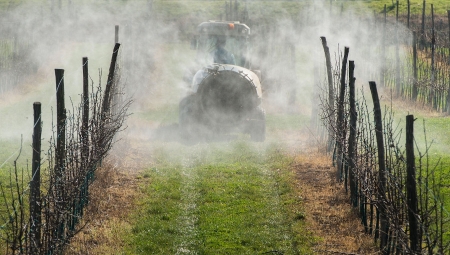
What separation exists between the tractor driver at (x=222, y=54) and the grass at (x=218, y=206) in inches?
244

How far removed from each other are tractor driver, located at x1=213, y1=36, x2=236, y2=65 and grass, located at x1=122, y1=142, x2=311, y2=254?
6201mm

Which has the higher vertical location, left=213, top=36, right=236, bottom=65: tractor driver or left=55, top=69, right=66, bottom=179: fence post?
left=213, top=36, right=236, bottom=65: tractor driver

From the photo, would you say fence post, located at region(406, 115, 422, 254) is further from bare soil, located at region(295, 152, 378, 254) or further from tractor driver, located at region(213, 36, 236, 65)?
tractor driver, located at region(213, 36, 236, 65)

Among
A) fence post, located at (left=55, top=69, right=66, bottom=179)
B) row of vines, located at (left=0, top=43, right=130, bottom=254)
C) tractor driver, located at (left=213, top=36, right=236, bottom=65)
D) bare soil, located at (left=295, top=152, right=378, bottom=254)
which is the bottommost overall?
bare soil, located at (left=295, top=152, right=378, bottom=254)

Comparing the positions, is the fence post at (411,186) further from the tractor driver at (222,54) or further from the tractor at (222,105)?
the tractor driver at (222,54)

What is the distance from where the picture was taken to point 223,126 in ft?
86.7

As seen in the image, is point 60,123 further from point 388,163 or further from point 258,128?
point 258,128

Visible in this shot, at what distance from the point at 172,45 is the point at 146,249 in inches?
1425

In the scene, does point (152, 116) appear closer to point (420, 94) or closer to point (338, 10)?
point (420, 94)

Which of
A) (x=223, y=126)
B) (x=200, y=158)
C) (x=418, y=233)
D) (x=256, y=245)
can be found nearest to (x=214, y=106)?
(x=223, y=126)

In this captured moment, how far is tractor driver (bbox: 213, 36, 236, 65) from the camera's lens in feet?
94.4

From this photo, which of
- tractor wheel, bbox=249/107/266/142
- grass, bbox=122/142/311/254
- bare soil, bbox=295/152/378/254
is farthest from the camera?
tractor wheel, bbox=249/107/266/142

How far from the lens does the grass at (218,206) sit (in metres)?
14.6

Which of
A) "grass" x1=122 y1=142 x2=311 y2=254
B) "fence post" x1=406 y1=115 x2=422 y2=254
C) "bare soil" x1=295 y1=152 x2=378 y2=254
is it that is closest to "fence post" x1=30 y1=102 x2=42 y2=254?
"grass" x1=122 y1=142 x2=311 y2=254
